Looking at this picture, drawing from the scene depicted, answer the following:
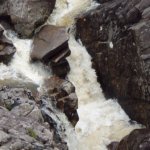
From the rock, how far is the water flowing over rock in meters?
0.76

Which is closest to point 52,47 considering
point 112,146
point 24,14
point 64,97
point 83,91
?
point 83,91

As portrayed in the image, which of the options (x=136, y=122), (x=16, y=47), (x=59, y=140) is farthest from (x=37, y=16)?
(x=59, y=140)

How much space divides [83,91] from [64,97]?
2285 mm

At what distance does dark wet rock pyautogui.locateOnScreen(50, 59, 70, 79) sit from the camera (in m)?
16.8

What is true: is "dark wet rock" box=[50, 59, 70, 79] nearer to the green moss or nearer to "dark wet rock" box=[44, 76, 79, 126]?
Answer: "dark wet rock" box=[44, 76, 79, 126]

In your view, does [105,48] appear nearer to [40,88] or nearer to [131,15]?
[131,15]

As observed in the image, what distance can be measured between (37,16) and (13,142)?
936cm

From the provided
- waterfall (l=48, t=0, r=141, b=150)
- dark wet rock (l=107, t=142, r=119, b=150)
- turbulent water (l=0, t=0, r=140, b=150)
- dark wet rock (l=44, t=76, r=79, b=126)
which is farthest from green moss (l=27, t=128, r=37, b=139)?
dark wet rock (l=107, t=142, r=119, b=150)

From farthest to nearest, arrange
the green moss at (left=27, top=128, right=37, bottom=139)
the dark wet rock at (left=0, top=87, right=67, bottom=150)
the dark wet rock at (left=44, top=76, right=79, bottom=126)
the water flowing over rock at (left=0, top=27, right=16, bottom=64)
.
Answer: the water flowing over rock at (left=0, top=27, right=16, bottom=64) < the dark wet rock at (left=44, top=76, right=79, bottom=126) < the green moss at (left=27, top=128, right=37, bottom=139) < the dark wet rock at (left=0, top=87, right=67, bottom=150)

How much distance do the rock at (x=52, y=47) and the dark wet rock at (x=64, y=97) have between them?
119 centimetres

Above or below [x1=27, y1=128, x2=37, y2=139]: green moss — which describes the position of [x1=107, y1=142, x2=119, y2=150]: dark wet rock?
below

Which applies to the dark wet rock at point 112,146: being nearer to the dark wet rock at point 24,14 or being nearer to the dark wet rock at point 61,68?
the dark wet rock at point 61,68

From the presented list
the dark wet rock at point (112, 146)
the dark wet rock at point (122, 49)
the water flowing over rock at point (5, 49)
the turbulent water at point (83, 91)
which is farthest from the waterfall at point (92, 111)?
the water flowing over rock at point (5, 49)

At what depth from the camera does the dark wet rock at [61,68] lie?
16.8m
